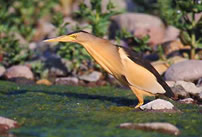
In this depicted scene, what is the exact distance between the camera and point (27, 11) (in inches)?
662

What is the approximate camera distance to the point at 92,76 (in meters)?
12.5

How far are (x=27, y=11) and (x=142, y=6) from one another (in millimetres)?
4243

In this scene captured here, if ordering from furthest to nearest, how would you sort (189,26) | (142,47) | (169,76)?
1. (142,47)
2. (189,26)
3. (169,76)

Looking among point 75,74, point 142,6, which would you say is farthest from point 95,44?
point 142,6

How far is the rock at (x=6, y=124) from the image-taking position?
6.88m

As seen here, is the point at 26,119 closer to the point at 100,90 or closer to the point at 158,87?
the point at 158,87

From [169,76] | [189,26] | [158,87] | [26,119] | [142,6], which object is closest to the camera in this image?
[26,119]

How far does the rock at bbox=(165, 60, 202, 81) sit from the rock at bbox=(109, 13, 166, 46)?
334cm

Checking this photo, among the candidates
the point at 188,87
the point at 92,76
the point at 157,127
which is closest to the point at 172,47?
the point at 92,76

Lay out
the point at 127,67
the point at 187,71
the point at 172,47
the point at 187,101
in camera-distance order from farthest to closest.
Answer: the point at 172,47, the point at 187,71, the point at 187,101, the point at 127,67

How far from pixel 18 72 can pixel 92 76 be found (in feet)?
5.74

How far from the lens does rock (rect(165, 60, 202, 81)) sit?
11258 millimetres

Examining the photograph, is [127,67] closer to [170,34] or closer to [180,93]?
[180,93]

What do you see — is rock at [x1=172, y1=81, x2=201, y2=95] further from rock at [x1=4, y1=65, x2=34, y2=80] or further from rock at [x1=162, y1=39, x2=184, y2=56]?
rock at [x1=4, y1=65, x2=34, y2=80]
